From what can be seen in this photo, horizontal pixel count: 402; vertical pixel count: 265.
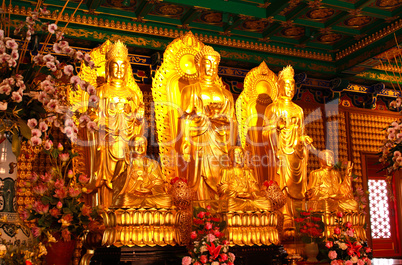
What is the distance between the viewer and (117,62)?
19.7 feet

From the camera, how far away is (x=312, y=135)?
798 cm

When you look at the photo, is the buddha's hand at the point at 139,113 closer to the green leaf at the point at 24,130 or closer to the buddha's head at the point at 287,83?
the buddha's head at the point at 287,83

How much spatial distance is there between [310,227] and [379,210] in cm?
389

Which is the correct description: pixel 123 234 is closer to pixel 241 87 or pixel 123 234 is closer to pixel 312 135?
pixel 241 87

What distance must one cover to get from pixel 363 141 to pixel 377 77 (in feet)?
3.74

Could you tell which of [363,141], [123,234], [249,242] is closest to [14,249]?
[123,234]

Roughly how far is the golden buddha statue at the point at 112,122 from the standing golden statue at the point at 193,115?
17.5 inches

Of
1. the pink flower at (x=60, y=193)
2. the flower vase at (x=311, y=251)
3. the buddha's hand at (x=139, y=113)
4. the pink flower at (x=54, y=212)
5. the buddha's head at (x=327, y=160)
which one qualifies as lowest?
the flower vase at (x=311, y=251)

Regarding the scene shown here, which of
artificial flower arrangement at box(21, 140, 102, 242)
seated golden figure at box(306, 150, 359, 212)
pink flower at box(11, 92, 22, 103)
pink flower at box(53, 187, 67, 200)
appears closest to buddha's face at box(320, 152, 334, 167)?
seated golden figure at box(306, 150, 359, 212)

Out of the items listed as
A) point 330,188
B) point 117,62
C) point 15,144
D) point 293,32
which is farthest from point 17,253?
point 293,32

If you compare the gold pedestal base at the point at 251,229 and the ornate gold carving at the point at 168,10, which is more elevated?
the ornate gold carving at the point at 168,10

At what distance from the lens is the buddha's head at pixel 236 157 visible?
5.57m

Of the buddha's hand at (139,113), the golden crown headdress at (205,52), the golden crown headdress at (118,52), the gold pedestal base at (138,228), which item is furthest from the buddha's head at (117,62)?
the gold pedestal base at (138,228)

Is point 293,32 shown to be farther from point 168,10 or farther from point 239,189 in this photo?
point 239,189
